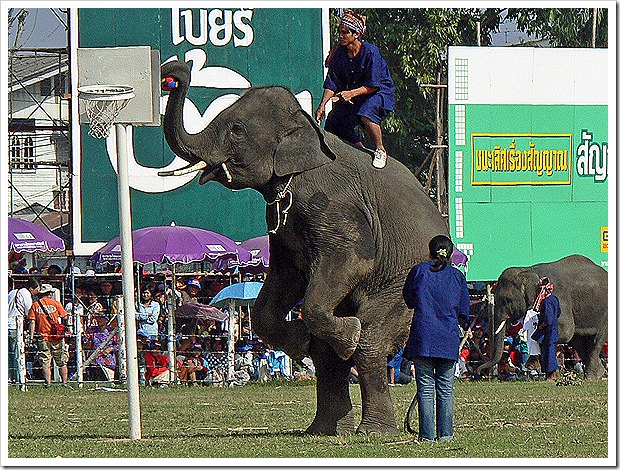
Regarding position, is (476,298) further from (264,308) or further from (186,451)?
(186,451)

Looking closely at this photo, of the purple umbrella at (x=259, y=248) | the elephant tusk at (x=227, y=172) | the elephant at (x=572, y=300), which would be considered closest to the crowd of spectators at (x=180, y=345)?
the elephant at (x=572, y=300)

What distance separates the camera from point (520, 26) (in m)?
35.8

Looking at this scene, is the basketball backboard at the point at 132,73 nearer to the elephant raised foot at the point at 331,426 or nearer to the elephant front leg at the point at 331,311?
the elephant front leg at the point at 331,311

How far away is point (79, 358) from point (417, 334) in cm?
1081

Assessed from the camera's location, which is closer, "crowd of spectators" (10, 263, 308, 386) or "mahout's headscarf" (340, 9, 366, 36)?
"mahout's headscarf" (340, 9, 366, 36)

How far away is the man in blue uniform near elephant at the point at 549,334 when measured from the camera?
21156 millimetres

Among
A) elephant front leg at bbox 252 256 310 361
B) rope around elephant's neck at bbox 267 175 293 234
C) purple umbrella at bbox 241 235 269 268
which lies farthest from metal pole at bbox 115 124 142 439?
purple umbrella at bbox 241 235 269 268

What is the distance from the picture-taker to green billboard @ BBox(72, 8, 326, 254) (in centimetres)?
2380

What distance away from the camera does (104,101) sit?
33.3 feet

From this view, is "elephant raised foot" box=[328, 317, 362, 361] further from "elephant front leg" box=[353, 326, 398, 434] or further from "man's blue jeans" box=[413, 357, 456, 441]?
"man's blue jeans" box=[413, 357, 456, 441]

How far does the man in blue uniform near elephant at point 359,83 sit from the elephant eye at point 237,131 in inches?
28.1

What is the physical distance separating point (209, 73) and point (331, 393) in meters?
13.9

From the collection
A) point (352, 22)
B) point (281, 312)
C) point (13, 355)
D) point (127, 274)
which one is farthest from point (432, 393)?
point (13, 355)

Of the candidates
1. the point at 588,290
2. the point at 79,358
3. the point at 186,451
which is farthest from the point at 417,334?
the point at 588,290
